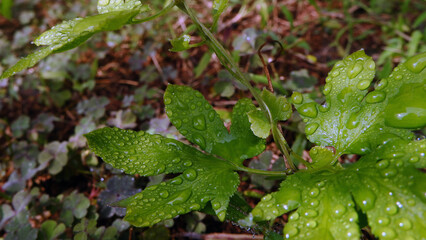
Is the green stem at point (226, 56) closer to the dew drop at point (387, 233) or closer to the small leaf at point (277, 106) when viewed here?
the small leaf at point (277, 106)

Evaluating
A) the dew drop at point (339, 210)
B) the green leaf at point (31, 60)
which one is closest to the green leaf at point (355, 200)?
the dew drop at point (339, 210)

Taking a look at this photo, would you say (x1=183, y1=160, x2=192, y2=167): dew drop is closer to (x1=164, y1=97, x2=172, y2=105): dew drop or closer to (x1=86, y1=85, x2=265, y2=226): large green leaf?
(x1=86, y1=85, x2=265, y2=226): large green leaf

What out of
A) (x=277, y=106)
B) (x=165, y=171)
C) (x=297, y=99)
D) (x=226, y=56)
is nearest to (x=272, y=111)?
(x=277, y=106)

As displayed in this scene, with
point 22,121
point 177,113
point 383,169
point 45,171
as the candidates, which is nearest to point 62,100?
point 22,121

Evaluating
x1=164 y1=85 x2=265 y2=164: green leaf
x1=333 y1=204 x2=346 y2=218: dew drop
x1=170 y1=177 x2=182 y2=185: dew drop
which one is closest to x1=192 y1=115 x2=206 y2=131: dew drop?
x1=164 y1=85 x2=265 y2=164: green leaf

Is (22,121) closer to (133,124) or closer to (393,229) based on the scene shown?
(133,124)
